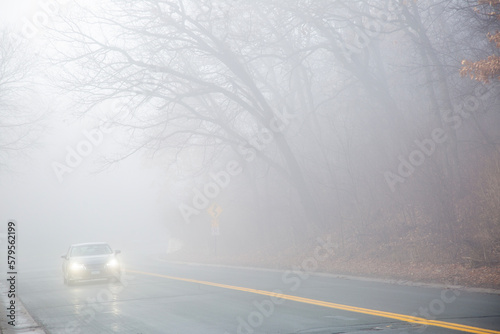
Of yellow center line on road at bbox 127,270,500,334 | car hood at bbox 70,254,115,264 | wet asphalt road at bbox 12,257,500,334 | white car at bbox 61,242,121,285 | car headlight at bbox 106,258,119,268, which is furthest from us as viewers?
car headlight at bbox 106,258,119,268

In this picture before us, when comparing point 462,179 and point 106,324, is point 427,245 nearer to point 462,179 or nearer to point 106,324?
point 462,179

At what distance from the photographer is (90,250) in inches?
873

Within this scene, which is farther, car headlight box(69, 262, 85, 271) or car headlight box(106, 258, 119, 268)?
car headlight box(106, 258, 119, 268)

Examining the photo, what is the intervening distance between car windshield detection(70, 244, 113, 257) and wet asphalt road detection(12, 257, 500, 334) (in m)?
3.95

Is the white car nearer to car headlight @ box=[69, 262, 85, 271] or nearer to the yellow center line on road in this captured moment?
car headlight @ box=[69, 262, 85, 271]

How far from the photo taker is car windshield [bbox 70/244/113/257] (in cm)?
2175

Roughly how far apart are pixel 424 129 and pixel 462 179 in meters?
3.67

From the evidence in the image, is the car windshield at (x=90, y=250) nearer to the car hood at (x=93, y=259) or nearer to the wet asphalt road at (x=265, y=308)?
the car hood at (x=93, y=259)

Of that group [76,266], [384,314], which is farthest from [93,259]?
[384,314]

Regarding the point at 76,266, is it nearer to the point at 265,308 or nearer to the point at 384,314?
→ the point at 265,308

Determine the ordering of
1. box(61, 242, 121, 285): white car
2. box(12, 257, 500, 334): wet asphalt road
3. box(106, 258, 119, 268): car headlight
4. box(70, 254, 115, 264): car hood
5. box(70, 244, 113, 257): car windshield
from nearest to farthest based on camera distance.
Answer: box(12, 257, 500, 334): wet asphalt road < box(61, 242, 121, 285): white car < box(70, 254, 115, 264): car hood < box(106, 258, 119, 268): car headlight < box(70, 244, 113, 257): car windshield

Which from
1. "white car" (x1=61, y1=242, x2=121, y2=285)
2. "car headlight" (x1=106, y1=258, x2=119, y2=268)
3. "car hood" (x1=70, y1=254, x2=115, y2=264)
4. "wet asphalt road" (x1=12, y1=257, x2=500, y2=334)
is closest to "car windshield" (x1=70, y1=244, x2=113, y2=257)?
"white car" (x1=61, y1=242, x2=121, y2=285)

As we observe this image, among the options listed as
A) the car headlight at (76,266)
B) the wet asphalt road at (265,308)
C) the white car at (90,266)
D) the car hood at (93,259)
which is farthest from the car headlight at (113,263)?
the wet asphalt road at (265,308)

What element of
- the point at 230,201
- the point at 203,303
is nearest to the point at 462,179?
the point at 203,303
